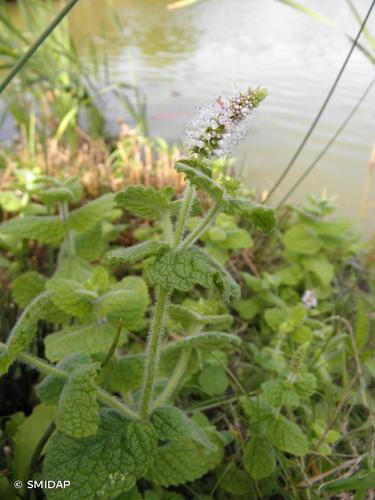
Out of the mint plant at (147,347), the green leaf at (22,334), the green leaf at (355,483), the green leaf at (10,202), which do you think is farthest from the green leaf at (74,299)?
the green leaf at (10,202)

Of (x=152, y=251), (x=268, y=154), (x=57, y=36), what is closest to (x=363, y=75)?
(x=268, y=154)

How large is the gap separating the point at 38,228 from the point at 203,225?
0.69 meters

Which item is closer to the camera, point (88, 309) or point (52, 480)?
point (52, 480)

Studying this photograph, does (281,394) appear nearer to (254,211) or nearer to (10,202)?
(254,211)

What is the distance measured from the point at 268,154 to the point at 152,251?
2.81m

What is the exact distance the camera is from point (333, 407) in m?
1.09

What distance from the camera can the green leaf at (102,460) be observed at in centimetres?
68

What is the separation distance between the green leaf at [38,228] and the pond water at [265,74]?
2.66 feet

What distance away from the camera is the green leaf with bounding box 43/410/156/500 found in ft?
2.23

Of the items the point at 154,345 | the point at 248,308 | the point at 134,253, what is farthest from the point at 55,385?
the point at 248,308

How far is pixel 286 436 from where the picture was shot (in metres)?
0.85

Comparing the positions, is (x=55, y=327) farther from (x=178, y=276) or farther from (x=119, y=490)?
(x=178, y=276)

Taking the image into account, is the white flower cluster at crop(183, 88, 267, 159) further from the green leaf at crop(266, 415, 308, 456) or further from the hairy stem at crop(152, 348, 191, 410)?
the green leaf at crop(266, 415, 308, 456)

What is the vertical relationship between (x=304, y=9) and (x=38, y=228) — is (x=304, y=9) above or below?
above
